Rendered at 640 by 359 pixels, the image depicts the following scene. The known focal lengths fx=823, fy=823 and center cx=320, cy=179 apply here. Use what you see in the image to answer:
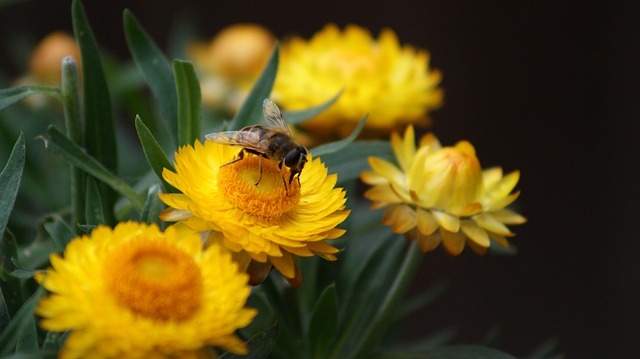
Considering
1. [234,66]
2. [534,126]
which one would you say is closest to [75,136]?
[234,66]

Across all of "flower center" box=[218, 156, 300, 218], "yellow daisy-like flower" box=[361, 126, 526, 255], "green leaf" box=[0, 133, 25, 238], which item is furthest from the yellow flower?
"green leaf" box=[0, 133, 25, 238]

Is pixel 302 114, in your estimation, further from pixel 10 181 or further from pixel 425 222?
pixel 10 181

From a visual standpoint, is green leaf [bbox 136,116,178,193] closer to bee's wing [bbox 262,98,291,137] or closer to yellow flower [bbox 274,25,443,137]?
bee's wing [bbox 262,98,291,137]

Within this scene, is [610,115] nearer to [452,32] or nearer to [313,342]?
[452,32]

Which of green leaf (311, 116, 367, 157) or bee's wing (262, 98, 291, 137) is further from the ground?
bee's wing (262, 98, 291, 137)

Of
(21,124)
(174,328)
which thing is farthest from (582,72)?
(174,328)

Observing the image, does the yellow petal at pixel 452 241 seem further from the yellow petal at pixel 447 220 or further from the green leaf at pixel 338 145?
the green leaf at pixel 338 145
